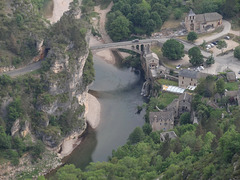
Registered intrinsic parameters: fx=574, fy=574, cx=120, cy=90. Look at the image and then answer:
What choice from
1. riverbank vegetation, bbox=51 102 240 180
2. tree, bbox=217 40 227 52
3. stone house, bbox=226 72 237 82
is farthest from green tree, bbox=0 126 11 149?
tree, bbox=217 40 227 52

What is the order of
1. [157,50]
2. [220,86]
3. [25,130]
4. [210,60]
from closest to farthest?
[25,130]
[220,86]
[210,60]
[157,50]

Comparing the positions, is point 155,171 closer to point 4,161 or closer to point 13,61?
point 4,161

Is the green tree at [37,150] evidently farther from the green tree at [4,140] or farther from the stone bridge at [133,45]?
the stone bridge at [133,45]

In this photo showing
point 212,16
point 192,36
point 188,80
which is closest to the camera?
point 188,80

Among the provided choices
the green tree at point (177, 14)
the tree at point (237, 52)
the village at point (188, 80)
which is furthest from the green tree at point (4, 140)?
the green tree at point (177, 14)

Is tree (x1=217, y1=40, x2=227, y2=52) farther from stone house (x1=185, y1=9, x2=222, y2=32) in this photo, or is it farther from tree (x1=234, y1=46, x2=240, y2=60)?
stone house (x1=185, y1=9, x2=222, y2=32)

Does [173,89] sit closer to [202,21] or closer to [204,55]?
[204,55]

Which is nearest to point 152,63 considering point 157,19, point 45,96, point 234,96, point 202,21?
point 157,19
